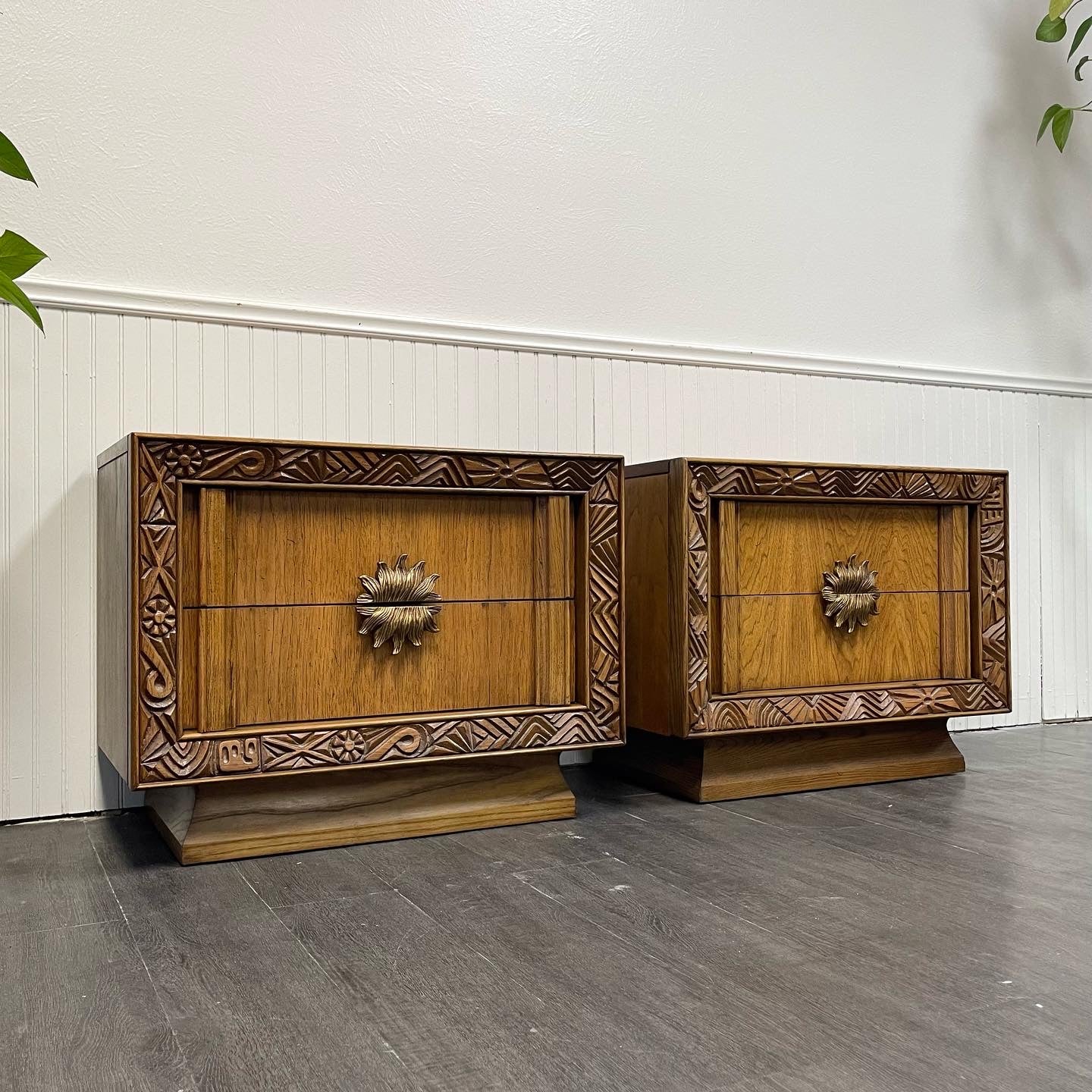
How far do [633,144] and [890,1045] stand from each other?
6.15 ft

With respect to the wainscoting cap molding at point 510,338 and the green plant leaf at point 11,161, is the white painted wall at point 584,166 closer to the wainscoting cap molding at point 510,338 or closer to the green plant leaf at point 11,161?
the wainscoting cap molding at point 510,338

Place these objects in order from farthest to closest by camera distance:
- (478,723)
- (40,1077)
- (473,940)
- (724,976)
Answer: (478,723), (473,940), (724,976), (40,1077)

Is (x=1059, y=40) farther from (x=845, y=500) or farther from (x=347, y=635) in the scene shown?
(x=347, y=635)

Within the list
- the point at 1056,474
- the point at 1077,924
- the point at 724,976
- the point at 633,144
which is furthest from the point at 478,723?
the point at 1056,474

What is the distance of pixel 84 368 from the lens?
1.76 meters

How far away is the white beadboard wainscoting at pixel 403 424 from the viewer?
1722 millimetres

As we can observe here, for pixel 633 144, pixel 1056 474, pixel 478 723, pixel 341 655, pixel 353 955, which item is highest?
pixel 633 144

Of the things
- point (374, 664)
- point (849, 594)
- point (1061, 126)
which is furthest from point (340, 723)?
point (1061, 126)

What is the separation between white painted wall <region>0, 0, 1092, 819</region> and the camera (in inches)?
69.1

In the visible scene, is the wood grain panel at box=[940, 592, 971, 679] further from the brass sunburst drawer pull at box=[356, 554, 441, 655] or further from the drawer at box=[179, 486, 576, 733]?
the brass sunburst drawer pull at box=[356, 554, 441, 655]

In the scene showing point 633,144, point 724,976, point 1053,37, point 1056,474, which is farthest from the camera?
point 1056,474

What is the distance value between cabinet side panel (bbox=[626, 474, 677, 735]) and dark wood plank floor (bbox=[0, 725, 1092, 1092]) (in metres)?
0.22

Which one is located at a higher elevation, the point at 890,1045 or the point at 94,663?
the point at 94,663

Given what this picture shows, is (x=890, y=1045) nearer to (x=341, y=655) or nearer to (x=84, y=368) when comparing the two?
(x=341, y=655)
